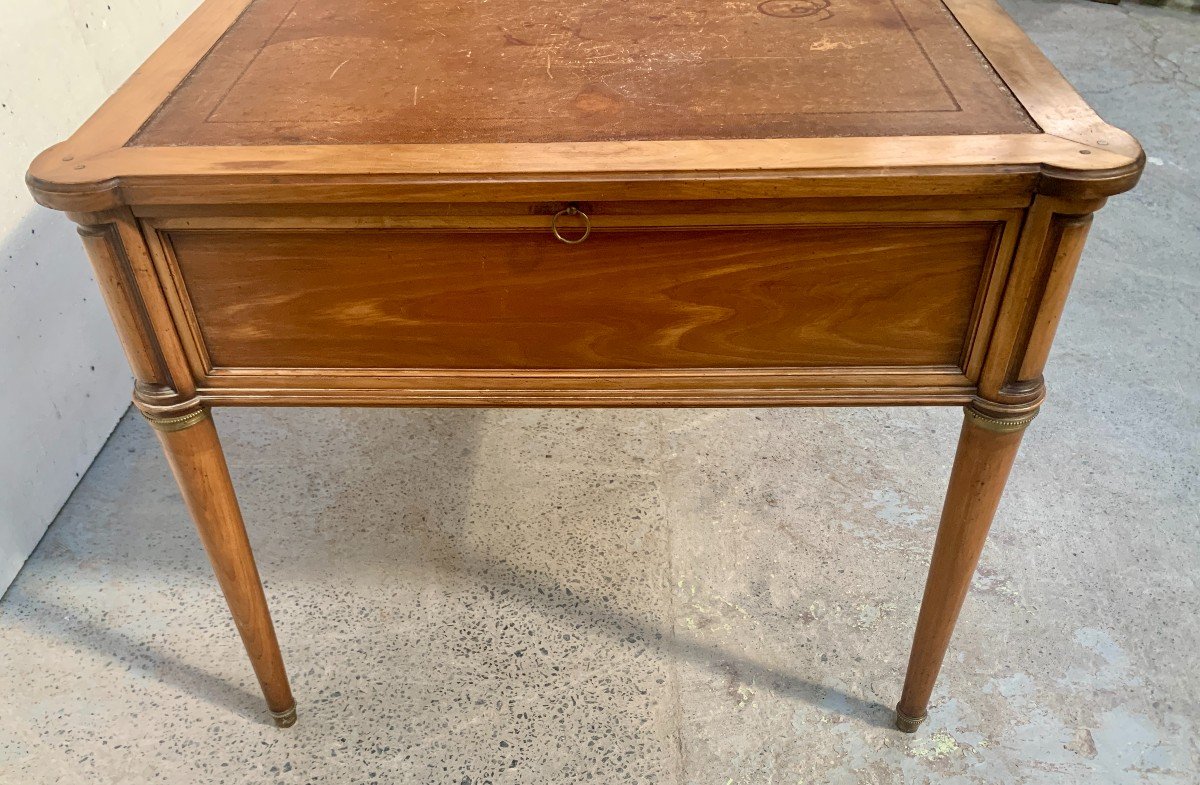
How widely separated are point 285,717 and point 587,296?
83cm

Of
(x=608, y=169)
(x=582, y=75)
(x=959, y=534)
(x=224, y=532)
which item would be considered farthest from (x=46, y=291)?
(x=959, y=534)

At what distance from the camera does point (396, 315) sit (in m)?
1.09

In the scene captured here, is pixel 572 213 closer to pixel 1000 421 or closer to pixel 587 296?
pixel 587 296

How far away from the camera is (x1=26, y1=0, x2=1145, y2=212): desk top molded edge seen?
95 cm

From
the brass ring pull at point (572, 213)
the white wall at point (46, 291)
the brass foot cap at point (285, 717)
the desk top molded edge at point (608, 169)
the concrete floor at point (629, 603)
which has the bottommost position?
the concrete floor at point (629, 603)

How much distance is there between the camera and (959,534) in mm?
1231

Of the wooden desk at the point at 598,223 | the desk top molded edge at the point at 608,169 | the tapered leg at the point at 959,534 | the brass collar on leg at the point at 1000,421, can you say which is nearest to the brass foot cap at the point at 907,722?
the tapered leg at the point at 959,534

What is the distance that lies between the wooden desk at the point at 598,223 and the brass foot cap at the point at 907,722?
28 cm

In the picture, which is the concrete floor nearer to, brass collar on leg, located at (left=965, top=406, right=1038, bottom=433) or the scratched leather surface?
brass collar on leg, located at (left=965, top=406, right=1038, bottom=433)

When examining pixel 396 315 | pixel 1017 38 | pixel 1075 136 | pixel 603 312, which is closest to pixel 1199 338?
pixel 1017 38

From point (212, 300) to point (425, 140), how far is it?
0.30 m

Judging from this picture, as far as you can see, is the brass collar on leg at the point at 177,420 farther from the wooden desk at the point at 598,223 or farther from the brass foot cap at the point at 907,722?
the brass foot cap at the point at 907,722

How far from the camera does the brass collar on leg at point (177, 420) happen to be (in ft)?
3.76

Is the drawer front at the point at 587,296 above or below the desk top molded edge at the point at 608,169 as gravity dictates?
below
